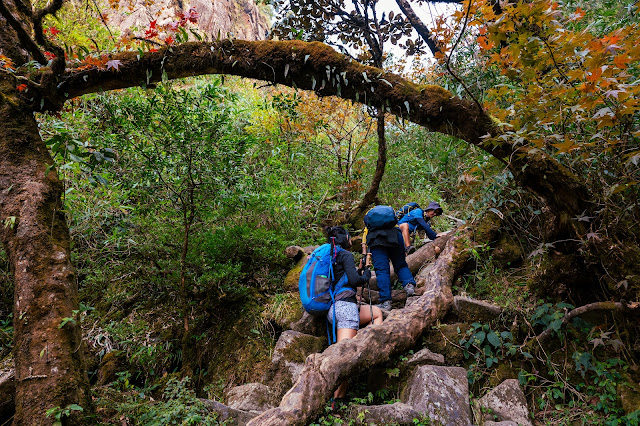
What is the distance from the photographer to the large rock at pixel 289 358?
4.05 metres

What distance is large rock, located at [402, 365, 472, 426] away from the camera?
295 centimetres

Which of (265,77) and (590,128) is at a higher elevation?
(265,77)

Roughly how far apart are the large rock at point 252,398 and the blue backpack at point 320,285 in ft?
3.60

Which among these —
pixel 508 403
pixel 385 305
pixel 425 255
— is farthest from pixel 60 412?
pixel 425 255

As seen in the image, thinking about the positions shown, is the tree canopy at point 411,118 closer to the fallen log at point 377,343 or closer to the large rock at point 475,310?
the large rock at point 475,310

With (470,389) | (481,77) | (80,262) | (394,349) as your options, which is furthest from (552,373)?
(80,262)

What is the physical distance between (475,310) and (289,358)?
243 centimetres

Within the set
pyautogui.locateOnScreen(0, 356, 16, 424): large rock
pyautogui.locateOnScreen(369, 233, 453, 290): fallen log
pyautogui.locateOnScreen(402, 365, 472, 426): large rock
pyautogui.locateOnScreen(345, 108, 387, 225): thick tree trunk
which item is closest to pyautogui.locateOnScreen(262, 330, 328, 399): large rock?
pyautogui.locateOnScreen(402, 365, 472, 426): large rock

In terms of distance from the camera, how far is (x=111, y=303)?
5410mm

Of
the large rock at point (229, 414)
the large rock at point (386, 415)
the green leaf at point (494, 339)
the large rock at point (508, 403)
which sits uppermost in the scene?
the green leaf at point (494, 339)

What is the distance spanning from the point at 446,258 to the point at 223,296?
3.55 metres

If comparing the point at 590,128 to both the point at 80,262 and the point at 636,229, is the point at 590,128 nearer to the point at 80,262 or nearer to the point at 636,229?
the point at 636,229

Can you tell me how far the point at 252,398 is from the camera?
12.6ft

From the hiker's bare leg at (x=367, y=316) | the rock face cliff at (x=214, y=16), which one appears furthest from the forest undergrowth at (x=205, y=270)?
the rock face cliff at (x=214, y=16)
